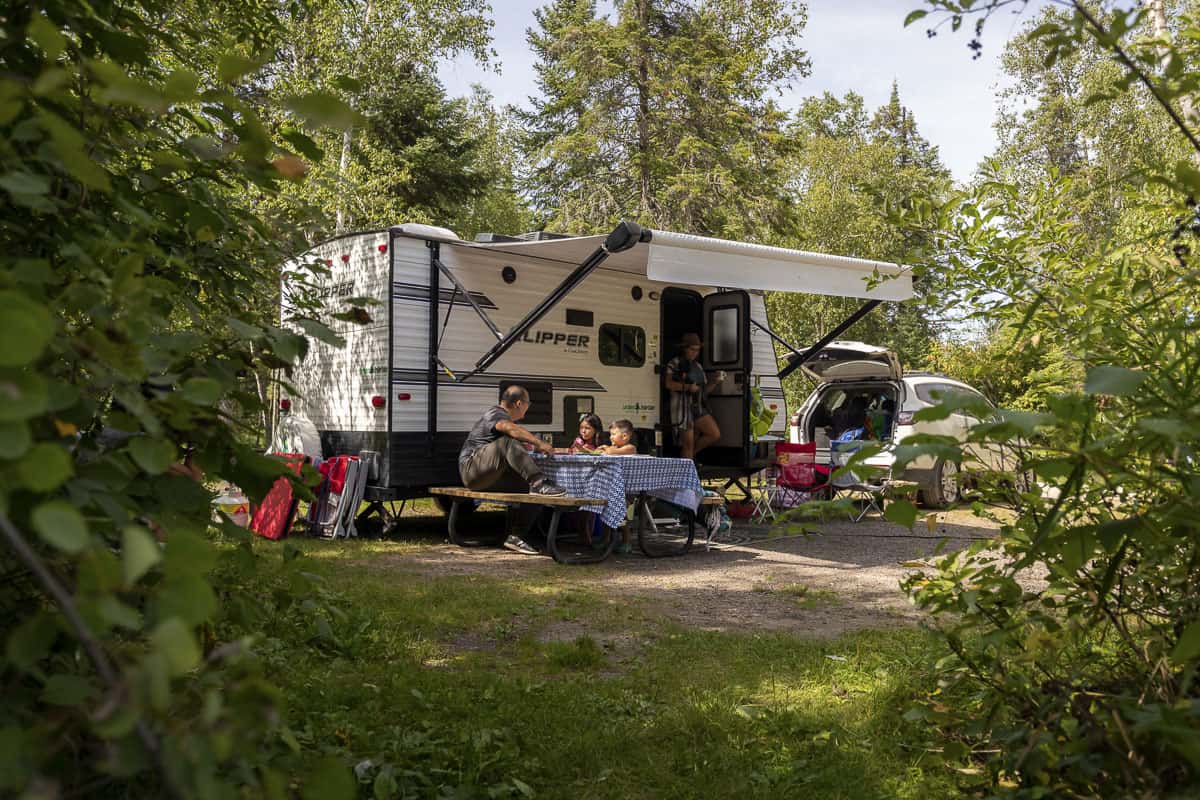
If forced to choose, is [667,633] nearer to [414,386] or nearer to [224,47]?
[224,47]

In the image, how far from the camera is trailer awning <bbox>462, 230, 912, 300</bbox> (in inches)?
288

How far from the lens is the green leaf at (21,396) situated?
0.75 m

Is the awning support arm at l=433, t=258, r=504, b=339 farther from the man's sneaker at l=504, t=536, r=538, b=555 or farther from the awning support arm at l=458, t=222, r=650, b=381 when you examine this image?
the man's sneaker at l=504, t=536, r=538, b=555

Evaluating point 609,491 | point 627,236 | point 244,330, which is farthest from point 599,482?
point 244,330

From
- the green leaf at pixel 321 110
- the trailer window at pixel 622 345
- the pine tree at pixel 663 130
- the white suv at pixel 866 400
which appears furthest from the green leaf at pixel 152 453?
the pine tree at pixel 663 130

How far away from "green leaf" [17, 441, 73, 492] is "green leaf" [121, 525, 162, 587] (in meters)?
0.09

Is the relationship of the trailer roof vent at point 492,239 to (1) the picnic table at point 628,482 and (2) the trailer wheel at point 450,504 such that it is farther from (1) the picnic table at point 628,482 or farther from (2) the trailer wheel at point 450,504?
(2) the trailer wheel at point 450,504

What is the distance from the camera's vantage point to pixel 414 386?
787 cm

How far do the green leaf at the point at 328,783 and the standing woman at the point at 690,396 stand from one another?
28.6 feet

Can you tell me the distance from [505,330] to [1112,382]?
748 centimetres

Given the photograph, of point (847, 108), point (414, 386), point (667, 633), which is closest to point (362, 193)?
point (414, 386)

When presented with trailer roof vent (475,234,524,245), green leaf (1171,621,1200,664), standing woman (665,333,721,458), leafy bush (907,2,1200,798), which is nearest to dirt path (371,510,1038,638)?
standing woman (665,333,721,458)

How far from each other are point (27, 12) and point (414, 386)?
6726 millimetres

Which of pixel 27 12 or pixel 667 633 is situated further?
pixel 667 633
